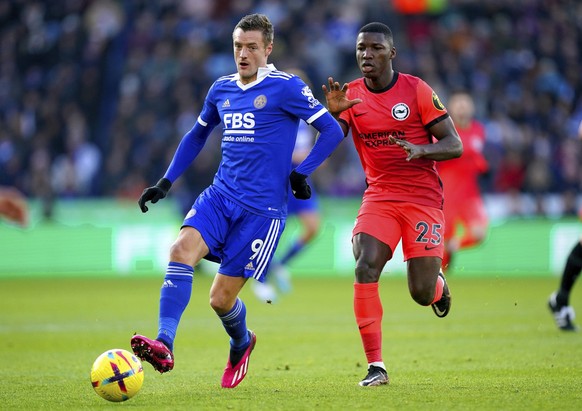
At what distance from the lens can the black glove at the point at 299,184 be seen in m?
7.04

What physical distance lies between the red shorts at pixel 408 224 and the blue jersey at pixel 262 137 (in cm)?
68

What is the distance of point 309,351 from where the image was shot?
9.69 meters

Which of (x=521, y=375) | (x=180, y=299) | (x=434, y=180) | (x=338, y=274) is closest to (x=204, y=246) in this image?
(x=180, y=299)

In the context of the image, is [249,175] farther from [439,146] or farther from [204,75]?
[204,75]

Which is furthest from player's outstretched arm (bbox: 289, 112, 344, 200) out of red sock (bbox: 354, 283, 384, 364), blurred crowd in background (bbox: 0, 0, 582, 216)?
blurred crowd in background (bbox: 0, 0, 582, 216)

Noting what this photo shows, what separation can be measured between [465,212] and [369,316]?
286 inches

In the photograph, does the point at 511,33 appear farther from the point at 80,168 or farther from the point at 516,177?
the point at 80,168

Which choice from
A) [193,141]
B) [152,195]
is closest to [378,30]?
[193,141]

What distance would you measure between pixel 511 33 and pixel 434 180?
1773 centimetres

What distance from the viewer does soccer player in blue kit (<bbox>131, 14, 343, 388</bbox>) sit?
23.5 feet

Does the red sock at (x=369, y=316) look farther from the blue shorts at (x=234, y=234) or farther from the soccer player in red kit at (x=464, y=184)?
the soccer player in red kit at (x=464, y=184)

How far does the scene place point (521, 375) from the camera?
7.71 meters

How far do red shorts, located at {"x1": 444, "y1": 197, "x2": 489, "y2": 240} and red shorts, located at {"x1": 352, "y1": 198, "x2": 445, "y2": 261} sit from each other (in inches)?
256

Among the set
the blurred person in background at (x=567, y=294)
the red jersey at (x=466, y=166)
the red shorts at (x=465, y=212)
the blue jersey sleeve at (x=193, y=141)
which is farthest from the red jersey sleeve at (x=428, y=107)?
the red shorts at (x=465, y=212)
